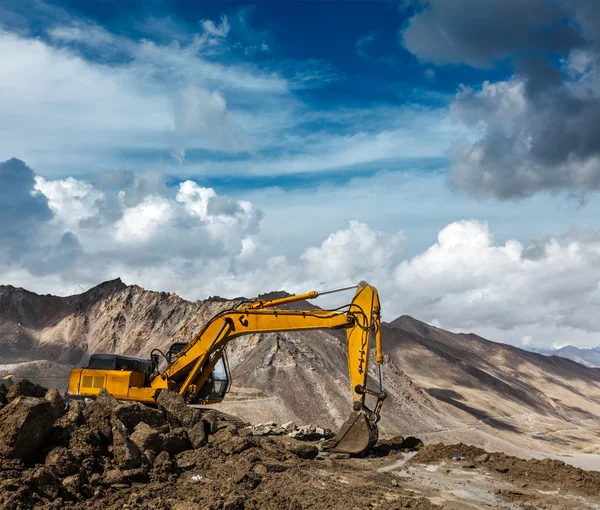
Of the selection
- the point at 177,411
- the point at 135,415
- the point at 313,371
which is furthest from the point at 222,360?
the point at 313,371

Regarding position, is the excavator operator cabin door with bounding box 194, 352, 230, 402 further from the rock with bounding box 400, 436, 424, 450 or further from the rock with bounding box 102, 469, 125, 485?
the rock with bounding box 102, 469, 125, 485

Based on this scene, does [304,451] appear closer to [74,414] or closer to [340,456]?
[340,456]

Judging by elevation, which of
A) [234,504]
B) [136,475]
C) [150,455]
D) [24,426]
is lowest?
[234,504]

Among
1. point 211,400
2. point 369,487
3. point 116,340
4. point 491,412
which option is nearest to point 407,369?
point 491,412

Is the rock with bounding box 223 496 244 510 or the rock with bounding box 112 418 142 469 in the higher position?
the rock with bounding box 112 418 142 469

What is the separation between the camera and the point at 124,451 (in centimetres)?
1177

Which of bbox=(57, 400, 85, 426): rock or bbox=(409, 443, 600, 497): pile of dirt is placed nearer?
bbox=(57, 400, 85, 426): rock

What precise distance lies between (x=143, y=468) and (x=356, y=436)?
20.6 ft

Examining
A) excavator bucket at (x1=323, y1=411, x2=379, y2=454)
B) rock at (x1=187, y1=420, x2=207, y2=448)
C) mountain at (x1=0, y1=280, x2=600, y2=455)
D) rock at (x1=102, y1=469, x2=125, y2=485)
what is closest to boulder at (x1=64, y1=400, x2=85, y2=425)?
rock at (x1=102, y1=469, x2=125, y2=485)

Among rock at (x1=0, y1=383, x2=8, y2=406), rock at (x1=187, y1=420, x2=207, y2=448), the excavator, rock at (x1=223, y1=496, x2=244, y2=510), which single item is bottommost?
rock at (x1=223, y1=496, x2=244, y2=510)

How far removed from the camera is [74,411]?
13.1 metres

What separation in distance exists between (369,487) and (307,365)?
29.7m

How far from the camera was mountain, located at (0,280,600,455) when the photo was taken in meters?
38.5

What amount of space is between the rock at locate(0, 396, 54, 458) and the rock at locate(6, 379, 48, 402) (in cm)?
153
